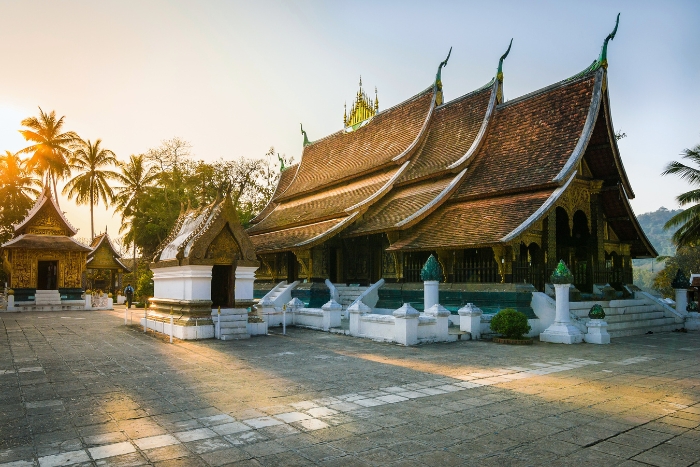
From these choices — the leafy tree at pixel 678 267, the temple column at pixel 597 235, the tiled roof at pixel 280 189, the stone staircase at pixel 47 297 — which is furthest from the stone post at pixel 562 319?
the leafy tree at pixel 678 267

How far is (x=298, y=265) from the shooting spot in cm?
2027

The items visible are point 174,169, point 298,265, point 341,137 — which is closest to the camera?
point 298,265

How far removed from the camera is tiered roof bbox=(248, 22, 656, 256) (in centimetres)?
1361

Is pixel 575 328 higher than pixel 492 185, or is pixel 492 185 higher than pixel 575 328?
pixel 492 185

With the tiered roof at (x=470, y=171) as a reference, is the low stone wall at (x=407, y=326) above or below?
below

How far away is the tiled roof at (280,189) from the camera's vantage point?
26.3m

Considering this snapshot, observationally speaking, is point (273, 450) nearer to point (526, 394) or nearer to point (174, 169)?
point (526, 394)

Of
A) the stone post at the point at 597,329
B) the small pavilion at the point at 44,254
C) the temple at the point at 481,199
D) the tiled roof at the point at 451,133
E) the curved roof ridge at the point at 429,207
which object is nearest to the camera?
the stone post at the point at 597,329

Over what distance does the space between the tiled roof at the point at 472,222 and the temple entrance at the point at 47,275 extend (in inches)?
918

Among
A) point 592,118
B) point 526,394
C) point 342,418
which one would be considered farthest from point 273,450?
point 592,118

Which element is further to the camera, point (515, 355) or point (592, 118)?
point (592, 118)

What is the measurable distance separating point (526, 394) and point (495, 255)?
268 inches

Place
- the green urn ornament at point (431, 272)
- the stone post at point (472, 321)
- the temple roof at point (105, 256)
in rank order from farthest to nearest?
the temple roof at point (105, 256) → the green urn ornament at point (431, 272) → the stone post at point (472, 321)

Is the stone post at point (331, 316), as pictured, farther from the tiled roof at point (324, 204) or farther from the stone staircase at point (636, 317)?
the stone staircase at point (636, 317)
